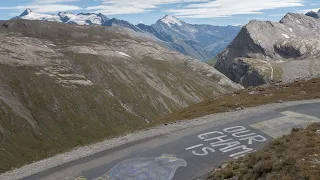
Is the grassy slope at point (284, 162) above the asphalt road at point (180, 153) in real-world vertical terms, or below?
above

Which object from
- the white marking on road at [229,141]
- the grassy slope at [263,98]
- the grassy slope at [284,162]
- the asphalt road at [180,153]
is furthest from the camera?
the grassy slope at [263,98]

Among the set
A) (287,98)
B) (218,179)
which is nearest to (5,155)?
(287,98)

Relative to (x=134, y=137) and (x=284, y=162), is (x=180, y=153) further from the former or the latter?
(x=284, y=162)

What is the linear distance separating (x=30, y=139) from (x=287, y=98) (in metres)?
176

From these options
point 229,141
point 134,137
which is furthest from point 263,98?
point 134,137

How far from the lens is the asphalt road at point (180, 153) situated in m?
24.9

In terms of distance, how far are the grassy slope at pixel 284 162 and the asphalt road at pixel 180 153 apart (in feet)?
10.5

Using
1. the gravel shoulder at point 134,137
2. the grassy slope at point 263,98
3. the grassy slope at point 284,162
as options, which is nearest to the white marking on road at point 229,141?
the gravel shoulder at point 134,137

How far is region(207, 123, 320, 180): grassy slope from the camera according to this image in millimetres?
16475

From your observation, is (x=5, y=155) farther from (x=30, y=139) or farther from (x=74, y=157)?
(x=74, y=157)

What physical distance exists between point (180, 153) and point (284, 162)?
12.0 m

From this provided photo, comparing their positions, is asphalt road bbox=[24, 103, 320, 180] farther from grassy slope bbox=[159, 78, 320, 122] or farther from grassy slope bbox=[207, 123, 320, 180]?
grassy slope bbox=[159, 78, 320, 122]

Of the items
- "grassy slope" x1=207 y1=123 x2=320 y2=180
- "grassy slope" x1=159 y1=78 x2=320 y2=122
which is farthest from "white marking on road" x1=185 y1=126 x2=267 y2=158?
"grassy slope" x1=159 y1=78 x2=320 y2=122

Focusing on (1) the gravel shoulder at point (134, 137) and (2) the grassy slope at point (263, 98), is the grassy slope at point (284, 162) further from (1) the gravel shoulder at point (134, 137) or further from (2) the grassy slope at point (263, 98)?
(2) the grassy slope at point (263, 98)
